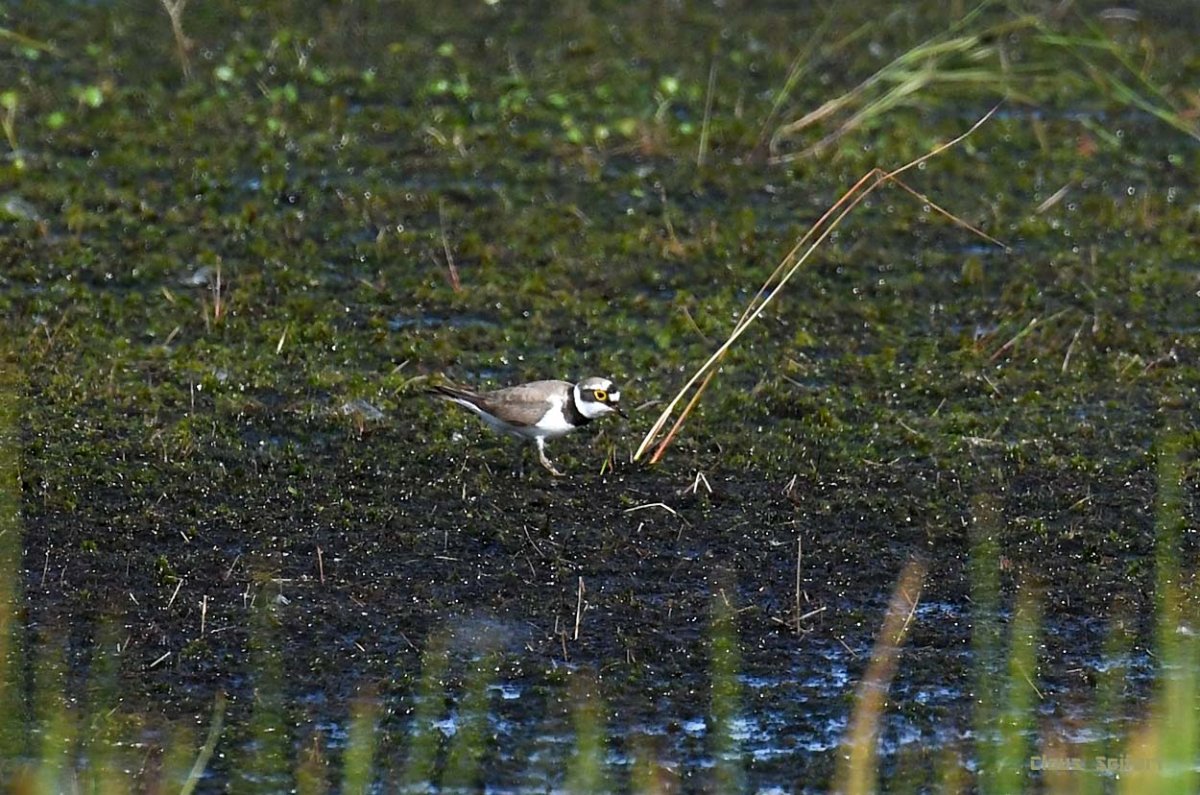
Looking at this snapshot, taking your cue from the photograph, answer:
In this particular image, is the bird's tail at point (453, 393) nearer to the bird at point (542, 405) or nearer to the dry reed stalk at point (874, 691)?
the bird at point (542, 405)

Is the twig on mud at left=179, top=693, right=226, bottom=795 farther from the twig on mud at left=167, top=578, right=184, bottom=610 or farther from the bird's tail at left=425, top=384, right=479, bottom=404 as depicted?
the bird's tail at left=425, top=384, right=479, bottom=404

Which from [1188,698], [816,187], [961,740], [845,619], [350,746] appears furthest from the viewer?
[816,187]

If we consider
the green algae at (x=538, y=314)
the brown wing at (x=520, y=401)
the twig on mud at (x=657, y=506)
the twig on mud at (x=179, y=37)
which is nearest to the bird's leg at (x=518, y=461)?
the green algae at (x=538, y=314)

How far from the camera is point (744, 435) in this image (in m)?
9.27

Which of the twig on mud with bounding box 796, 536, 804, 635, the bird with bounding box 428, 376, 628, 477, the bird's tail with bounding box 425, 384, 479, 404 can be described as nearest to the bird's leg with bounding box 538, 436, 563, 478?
the bird with bounding box 428, 376, 628, 477

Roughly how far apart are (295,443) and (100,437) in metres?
0.86

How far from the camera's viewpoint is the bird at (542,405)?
880 cm

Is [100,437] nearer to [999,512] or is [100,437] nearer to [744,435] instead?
[744,435]

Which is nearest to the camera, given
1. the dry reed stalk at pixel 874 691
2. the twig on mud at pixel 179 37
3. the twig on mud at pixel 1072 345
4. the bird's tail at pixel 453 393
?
the dry reed stalk at pixel 874 691

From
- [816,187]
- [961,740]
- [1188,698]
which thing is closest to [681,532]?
[961,740]

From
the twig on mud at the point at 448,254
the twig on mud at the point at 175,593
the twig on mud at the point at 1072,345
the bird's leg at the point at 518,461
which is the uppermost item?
the twig on mud at the point at 448,254

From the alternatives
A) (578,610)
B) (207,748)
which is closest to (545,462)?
(578,610)

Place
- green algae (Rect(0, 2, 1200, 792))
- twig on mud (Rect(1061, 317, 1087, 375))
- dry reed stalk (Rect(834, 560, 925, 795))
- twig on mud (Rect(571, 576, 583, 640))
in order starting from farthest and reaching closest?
twig on mud (Rect(1061, 317, 1087, 375))
green algae (Rect(0, 2, 1200, 792))
twig on mud (Rect(571, 576, 583, 640))
dry reed stalk (Rect(834, 560, 925, 795))

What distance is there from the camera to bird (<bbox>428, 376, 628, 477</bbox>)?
8.80 metres
